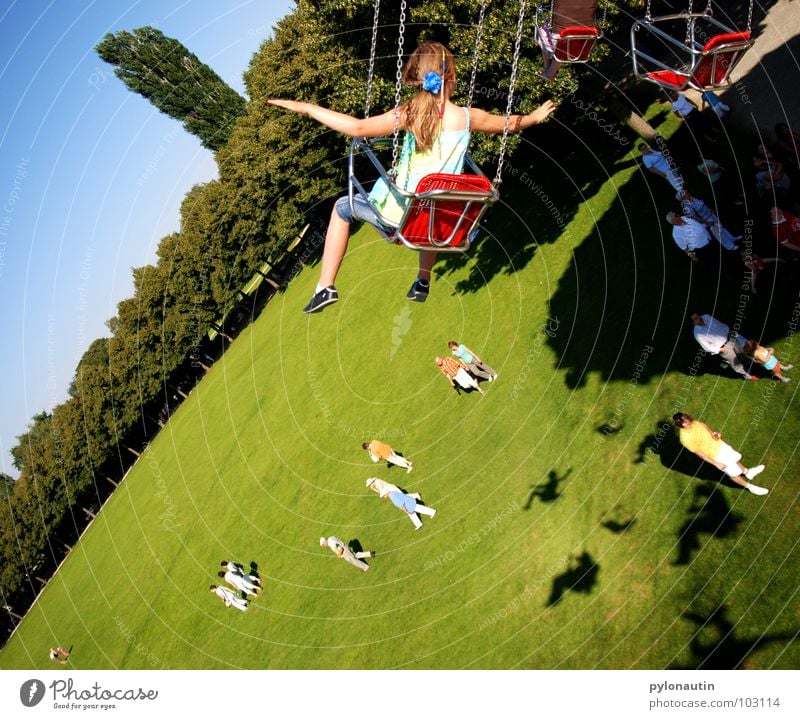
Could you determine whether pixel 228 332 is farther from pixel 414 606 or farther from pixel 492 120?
pixel 492 120

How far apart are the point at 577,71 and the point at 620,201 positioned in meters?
4.33

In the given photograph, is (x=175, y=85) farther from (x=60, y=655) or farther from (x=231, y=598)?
(x=231, y=598)

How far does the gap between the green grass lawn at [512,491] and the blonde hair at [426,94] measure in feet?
30.2

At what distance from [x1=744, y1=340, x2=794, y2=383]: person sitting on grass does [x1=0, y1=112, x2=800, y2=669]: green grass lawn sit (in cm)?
28

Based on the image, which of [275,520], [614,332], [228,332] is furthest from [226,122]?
[614,332]

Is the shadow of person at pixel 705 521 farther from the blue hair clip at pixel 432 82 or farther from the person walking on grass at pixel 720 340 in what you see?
the blue hair clip at pixel 432 82

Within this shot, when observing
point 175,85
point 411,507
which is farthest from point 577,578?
point 175,85

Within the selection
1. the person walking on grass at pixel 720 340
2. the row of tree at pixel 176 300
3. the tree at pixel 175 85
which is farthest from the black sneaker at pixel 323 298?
the tree at pixel 175 85

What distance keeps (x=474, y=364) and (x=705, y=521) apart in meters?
9.07

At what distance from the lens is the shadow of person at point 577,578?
13.3m

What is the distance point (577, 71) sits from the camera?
755 inches

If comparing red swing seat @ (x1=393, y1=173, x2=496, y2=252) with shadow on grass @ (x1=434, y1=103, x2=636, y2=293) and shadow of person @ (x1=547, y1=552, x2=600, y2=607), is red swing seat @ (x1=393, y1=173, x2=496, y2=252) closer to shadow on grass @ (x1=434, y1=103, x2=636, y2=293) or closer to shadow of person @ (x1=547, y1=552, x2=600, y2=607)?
shadow of person @ (x1=547, y1=552, x2=600, y2=607)

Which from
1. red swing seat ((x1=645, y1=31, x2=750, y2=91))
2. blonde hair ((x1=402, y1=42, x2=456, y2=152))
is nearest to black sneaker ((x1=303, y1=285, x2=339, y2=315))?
blonde hair ((x1=402, y1=42, x2=456, y2=152))
